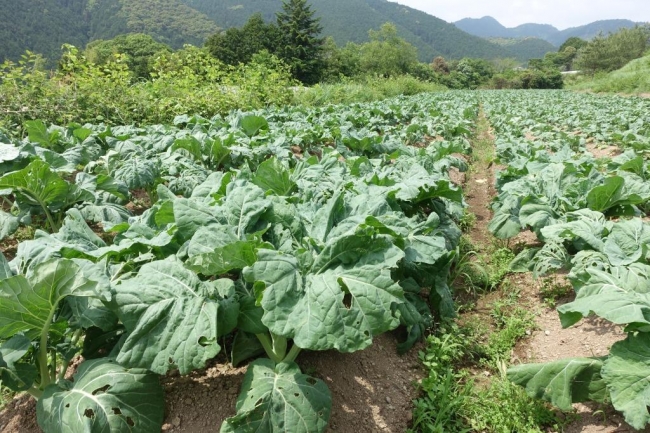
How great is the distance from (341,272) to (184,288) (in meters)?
0.74

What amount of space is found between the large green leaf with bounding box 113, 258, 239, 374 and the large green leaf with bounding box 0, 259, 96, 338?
0.58ft

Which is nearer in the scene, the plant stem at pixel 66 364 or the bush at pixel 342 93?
the plant stem at pixel 66 364

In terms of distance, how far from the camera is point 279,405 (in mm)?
1725

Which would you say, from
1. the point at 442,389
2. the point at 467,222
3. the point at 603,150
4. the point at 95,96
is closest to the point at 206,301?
the point at 442,389

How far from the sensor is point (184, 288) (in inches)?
69.8

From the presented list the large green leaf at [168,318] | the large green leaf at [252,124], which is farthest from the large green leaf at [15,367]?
the large green leaf at [252,124]

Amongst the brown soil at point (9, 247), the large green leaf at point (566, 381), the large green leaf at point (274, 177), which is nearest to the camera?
the large green leaf at point (566, 381)

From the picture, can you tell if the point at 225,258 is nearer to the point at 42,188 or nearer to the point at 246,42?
the point at 42,188

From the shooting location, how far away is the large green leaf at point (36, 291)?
150 centimetres

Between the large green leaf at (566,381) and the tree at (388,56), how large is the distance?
156 feet

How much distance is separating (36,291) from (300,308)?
1.06 m

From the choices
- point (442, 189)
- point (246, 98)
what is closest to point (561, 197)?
point (442, 189)

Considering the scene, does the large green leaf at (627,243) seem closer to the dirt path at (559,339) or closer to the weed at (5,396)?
the dirt path at (559,339)

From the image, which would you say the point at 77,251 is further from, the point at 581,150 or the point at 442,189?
the point at 581,150
